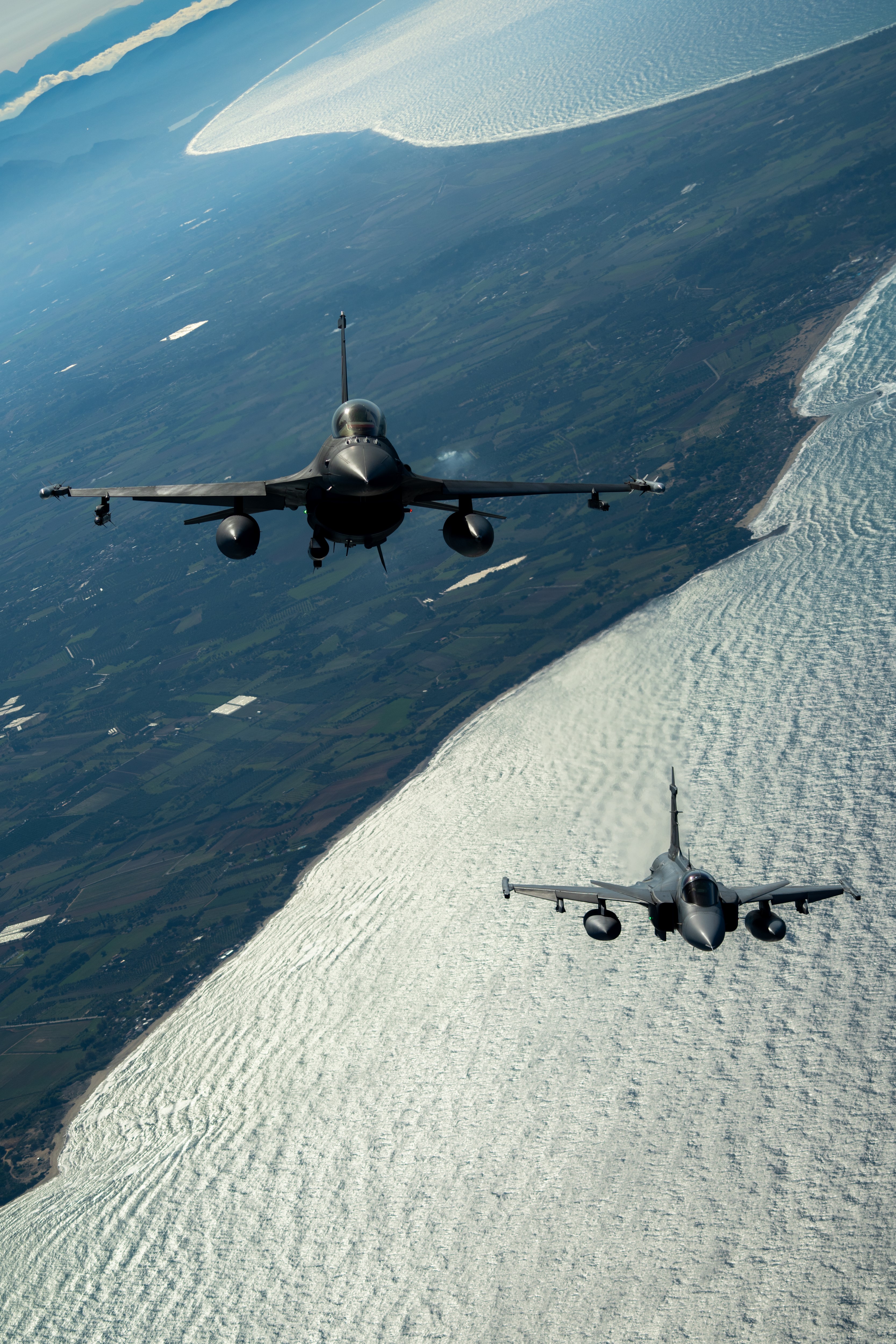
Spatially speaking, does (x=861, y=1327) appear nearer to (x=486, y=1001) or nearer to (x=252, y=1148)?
(x=486, y=1001)

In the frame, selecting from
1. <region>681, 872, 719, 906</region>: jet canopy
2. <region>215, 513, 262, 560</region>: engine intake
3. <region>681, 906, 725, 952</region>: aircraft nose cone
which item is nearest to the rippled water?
<region>681, 906, 725, 952</region>: aircraft nose cone

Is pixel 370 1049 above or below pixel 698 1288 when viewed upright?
above

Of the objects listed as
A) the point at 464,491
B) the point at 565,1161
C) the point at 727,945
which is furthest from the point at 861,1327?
the point at 464,491

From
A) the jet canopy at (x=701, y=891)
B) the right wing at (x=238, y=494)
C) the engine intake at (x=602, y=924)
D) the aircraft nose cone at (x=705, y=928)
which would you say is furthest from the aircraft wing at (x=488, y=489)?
the engine intake at (x=602, y=924)

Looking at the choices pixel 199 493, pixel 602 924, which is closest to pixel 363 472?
pixel 199 493

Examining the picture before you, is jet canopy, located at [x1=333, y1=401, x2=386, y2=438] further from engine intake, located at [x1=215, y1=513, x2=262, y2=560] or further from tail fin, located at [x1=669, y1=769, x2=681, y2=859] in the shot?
tail fin, located at [x1=669, y1=769, x2=681, y2=859]

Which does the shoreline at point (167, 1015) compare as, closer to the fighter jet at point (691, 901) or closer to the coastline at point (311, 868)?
the coastline at point (311, 868)
